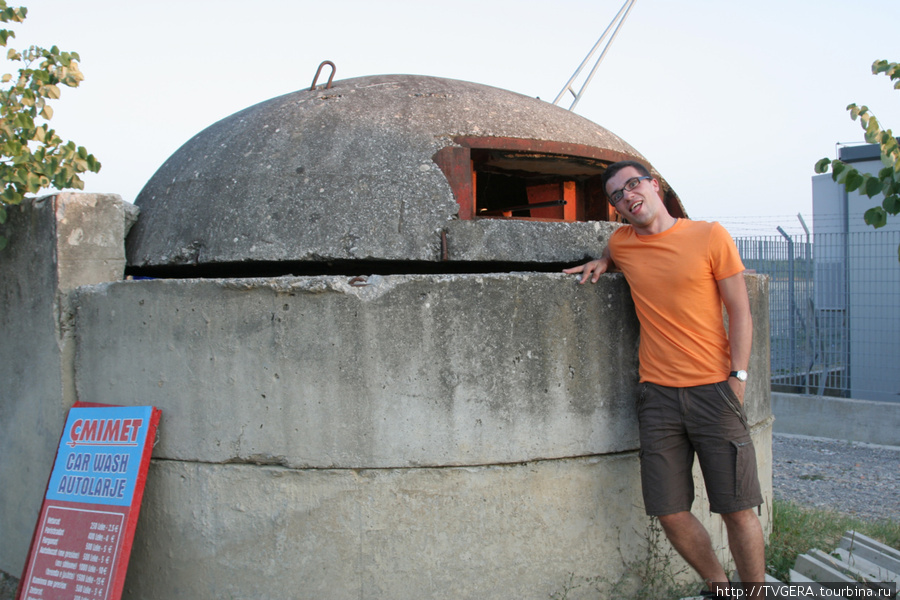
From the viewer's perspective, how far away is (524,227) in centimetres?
353

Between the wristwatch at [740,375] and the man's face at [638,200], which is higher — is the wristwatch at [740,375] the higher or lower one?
the lower one

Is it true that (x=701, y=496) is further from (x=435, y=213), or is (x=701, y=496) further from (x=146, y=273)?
(x=146, y=273)

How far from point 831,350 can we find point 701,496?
237 inches

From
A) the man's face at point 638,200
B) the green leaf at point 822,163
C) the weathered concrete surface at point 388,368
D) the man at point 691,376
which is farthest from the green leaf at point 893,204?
the weathered concrete surface at point 388,368

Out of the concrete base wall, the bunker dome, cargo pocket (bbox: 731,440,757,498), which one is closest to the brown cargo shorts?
cargo pocket (bbox: 731,440,757,498)

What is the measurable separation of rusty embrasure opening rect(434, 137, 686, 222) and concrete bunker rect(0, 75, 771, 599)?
0.10 meters

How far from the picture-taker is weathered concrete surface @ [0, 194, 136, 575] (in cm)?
340

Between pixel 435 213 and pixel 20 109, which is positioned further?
pixel 20 109

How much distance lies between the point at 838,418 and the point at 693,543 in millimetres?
6072

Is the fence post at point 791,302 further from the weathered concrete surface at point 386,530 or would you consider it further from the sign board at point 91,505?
the sign board at point 91,505

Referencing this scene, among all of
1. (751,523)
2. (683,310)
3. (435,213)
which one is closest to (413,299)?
(435,213)

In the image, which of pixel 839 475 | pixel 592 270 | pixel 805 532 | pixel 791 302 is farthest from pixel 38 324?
pixel 791 302

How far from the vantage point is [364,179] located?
11.4 ft

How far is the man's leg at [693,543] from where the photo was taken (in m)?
2.97
